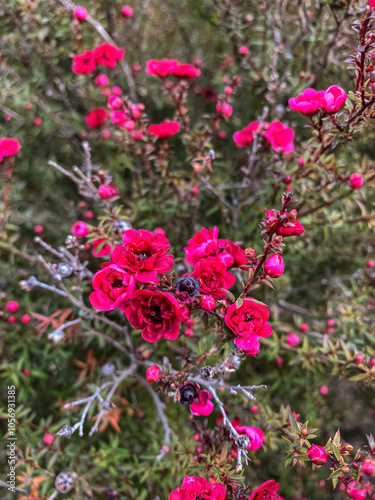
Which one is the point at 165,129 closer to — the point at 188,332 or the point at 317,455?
the point at 188,332

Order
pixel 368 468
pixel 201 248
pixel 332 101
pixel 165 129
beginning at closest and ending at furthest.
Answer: pixel 368 468
pixel 201 248
pixel 332 101
pixel 165 129

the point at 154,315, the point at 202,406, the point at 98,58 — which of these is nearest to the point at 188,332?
the point at 202,406

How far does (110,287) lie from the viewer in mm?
1042

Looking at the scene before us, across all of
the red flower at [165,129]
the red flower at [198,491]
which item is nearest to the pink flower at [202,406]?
the red flower at [198,491]

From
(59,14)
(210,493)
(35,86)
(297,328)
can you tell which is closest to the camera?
(210,493)

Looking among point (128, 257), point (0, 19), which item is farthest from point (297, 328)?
point (0, 19)

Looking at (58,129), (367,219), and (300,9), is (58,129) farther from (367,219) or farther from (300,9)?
(367,219)

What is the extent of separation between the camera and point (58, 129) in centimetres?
264

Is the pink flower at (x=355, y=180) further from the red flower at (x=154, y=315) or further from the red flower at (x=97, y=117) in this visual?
the red flower at (x=97, y=117)

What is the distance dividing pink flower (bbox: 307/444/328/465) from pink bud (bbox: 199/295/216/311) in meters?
0.52

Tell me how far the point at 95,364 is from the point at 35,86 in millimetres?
1982

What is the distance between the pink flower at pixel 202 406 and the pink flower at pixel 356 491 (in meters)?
0.42

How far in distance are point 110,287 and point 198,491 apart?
614 millimetres

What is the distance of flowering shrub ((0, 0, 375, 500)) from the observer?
114 cm
